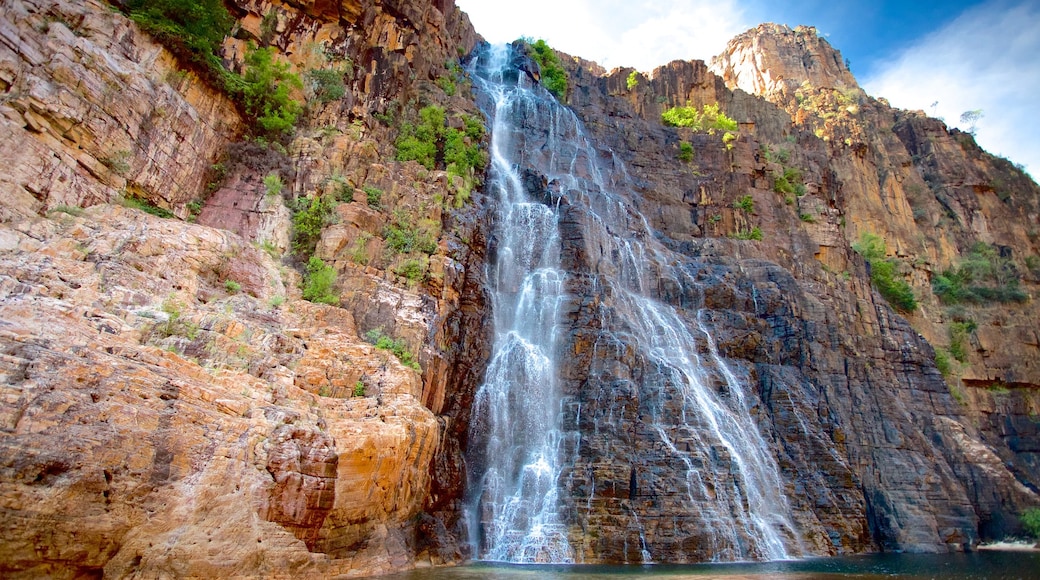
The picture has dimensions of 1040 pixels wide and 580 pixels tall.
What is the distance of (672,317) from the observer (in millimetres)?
26672

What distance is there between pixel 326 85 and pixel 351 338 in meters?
13.9

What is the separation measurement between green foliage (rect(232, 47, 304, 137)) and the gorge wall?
692 mm

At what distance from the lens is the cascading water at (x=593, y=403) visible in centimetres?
1817

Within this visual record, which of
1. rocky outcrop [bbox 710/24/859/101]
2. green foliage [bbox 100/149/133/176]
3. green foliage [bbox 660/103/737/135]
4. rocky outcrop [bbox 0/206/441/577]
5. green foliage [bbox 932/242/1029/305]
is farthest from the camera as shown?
rocky outcrop [bbox 710/24/859/101]

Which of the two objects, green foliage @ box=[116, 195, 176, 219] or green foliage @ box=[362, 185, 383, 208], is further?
green foliage @ box=[362, 185, 383, 208]

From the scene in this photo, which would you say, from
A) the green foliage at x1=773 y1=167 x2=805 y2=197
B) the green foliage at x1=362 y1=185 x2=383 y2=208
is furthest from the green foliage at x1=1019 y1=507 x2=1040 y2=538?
the green foliage at x1=362 y1=185 x2=383 y2=208

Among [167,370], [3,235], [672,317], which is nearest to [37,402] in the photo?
[167,370]

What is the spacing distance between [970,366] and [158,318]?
4257cm

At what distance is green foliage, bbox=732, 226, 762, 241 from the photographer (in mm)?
35250

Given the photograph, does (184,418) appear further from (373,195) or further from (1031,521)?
(1031,521)

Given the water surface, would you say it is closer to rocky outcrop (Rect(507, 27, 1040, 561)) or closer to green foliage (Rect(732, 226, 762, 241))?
rocky outcrop (Rect(507, 27, 1040, 561))

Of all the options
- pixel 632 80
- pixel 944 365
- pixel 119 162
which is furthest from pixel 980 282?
pixel 119 162

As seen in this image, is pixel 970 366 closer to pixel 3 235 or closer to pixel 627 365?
pixel 627 365

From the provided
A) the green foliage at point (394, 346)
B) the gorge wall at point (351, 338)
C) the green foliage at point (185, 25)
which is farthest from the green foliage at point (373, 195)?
the green foliage at point (185, 25)
